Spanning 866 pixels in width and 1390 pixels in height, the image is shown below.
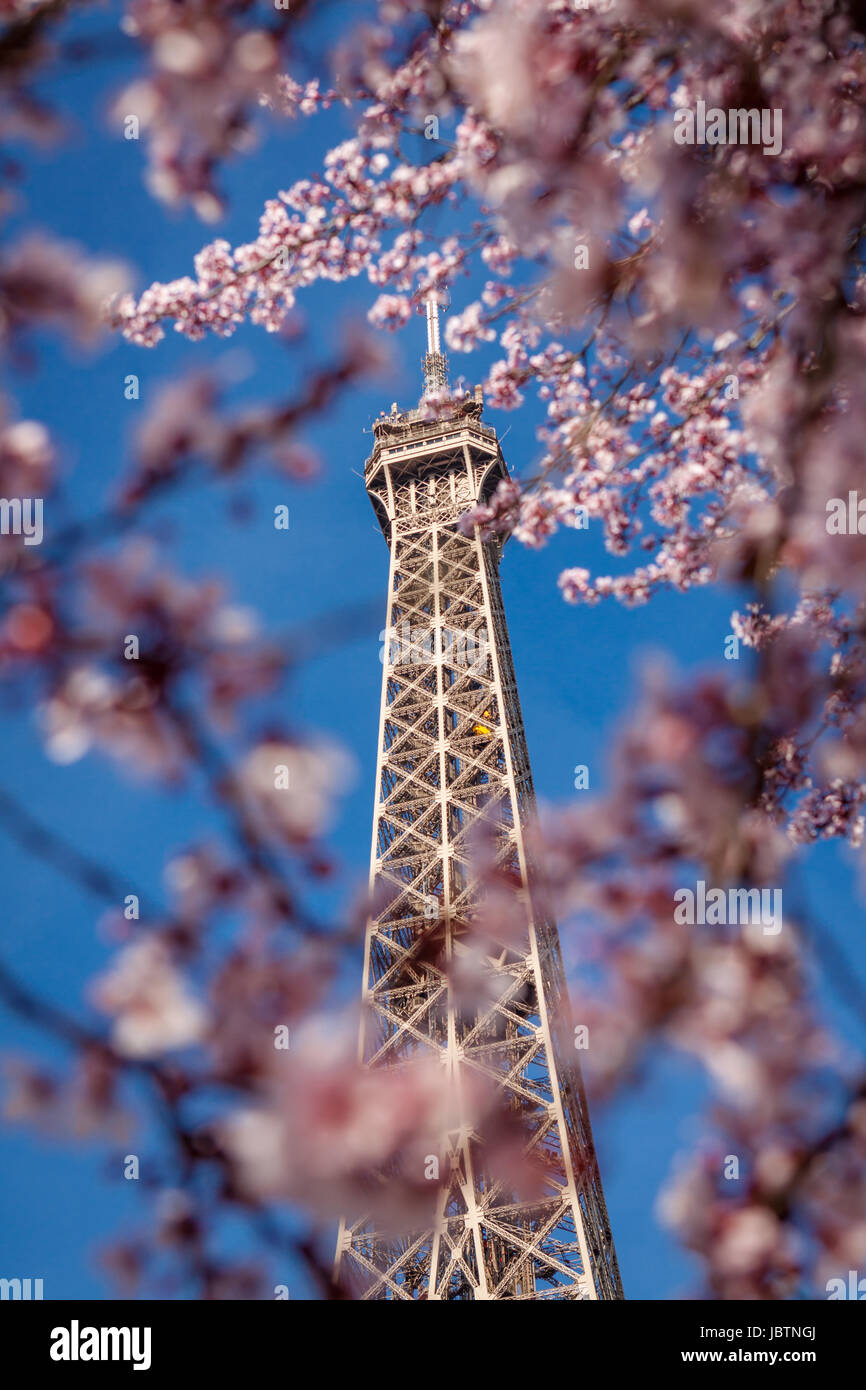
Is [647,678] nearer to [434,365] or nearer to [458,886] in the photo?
[458,886]

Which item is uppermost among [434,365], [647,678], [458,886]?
[434,365]

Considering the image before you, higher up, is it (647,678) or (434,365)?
(434,365)

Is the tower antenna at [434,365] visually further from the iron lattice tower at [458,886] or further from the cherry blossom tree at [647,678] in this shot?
the cherry blossom tree at [647,678]

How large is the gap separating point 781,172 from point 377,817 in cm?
1530

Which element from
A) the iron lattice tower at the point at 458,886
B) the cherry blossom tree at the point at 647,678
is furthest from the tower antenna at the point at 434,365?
the cherry blossom tree at the point at 647,678

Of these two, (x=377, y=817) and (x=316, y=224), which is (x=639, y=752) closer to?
(x=316, y=224)

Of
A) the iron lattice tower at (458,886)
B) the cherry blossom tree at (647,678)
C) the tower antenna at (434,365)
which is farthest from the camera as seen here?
the tower antenna at (434,365)

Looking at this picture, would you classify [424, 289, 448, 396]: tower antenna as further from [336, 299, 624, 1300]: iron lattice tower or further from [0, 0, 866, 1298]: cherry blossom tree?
[0, 0, 866, 1298]: cherry blossom tree

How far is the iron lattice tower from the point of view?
12961 mm

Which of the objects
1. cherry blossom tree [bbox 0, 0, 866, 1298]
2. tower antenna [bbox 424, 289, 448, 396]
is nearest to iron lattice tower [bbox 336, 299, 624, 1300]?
tower antenna [bbox 424, 289, 448, 396]

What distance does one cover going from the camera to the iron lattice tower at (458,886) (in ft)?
42.5

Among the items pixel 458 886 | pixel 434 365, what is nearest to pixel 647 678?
pixel 458 886

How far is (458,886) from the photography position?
16.8 meters
